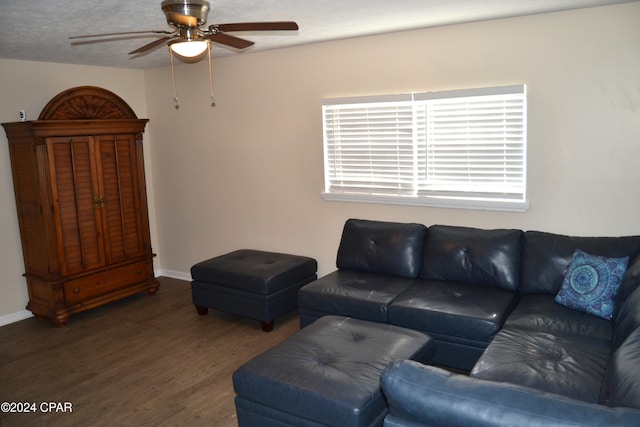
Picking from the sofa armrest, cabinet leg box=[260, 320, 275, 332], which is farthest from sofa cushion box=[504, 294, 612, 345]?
cabinet leg box=[260, 320, 275, 332]

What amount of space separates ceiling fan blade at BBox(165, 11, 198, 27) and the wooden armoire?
95.8 inches

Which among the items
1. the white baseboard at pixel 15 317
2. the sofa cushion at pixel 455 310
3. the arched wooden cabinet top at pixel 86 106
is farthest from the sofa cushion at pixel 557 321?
the white baseboard at pixel 15 317

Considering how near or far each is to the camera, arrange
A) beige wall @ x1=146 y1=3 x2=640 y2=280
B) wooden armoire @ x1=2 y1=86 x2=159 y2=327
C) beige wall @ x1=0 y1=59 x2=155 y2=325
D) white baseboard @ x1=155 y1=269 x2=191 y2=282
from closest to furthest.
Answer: beige wall @ x1=146 y1=3 x2=640 y2=280
wooden armoire @ x1=2 y1=86 x2=159 y2=327
beige wall @ x1=0 y1=59 x2=155 y2=325
white baseboard @ x1=155 y1=269 x2=191 y2=282

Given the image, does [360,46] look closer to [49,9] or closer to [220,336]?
[49,9]

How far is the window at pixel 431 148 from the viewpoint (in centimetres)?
378

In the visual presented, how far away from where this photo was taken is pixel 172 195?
18.9ft

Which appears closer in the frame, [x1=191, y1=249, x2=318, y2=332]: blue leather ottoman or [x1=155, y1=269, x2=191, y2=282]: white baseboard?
[x1=191, y1=249, x2=318, y2=332]: blue leather ottoman

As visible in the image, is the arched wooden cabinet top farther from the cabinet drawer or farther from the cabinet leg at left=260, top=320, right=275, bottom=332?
the cabinet leg at left=260, top=320, right=275, bottom=332

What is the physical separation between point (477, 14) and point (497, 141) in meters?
0.94

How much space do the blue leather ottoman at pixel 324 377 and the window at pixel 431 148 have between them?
1.50 meters

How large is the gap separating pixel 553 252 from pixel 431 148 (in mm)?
1258

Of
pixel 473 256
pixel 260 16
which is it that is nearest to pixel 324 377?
pixel 473 256

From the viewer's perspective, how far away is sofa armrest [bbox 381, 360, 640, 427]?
4.59 ft

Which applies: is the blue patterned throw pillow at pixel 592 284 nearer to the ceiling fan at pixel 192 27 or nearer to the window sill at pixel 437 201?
the window sill at pixel 437 201
